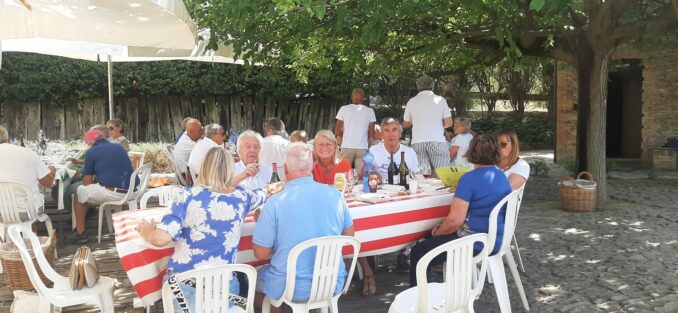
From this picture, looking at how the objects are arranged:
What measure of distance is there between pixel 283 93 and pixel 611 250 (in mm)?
11348

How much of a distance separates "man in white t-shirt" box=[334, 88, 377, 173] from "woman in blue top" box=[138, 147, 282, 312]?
15.6 feet

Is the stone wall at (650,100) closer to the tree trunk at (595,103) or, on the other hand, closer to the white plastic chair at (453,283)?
the tree trunk at (595,103)

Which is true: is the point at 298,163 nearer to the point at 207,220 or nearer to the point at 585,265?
the point at 207,220

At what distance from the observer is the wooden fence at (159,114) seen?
15523 mm

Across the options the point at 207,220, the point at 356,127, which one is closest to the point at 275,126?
the point at 356,127

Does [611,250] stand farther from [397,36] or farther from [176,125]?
[176,125]

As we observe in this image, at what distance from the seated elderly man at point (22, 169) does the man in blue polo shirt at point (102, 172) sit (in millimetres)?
805

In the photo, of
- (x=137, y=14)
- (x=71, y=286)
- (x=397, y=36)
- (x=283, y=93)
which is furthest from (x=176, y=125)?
(x=71, y=286)

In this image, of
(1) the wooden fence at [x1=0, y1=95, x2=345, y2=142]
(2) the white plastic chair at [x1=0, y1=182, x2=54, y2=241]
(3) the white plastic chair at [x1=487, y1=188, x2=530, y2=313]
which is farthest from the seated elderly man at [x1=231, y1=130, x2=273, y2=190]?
(1) the wooden fence at [x1=0, y1=95, x2=345, y2=142]

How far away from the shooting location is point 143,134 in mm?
16094

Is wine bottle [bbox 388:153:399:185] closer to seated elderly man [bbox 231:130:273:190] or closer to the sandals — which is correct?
the sandals

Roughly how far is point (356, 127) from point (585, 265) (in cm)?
362

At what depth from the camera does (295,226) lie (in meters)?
3.23

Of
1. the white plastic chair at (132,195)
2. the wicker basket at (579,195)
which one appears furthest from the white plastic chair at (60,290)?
the wicker basket at (579,195)
